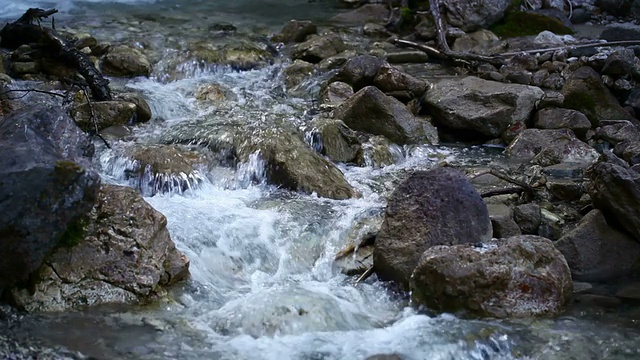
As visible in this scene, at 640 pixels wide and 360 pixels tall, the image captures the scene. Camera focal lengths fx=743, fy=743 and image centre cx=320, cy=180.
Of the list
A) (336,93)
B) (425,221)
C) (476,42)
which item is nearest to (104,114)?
(336,93)

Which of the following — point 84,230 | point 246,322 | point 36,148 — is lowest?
point 246,322

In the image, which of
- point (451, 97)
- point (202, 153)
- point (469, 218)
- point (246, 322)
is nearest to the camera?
point (246, 322)

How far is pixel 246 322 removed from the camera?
5.03 m

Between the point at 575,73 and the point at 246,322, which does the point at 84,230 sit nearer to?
the point at 246,322

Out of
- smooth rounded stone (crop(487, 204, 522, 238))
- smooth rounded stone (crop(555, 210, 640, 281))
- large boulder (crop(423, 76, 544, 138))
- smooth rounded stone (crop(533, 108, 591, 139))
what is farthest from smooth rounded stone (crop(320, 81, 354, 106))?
smooth rounded stone (crop(555, 210, 640, 281))

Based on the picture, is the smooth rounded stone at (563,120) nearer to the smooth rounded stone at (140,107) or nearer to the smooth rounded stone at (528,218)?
the smooth rounded stone at (528,218)

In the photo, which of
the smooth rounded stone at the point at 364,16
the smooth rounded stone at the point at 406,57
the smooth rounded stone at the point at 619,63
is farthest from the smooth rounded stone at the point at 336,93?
the smooth rounded stone at the point at 364,16

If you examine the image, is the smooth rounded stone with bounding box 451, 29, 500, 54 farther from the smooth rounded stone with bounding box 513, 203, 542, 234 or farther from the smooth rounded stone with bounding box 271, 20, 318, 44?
the smooth rounded stone with bounding box 513, 203, 542, 234

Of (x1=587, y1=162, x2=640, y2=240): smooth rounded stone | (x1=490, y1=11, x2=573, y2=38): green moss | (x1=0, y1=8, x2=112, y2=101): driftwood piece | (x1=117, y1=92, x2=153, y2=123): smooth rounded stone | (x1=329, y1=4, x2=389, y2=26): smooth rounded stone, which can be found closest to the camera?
(x1=587, y1=162, x2=640, y2=240): smooth rounded stone

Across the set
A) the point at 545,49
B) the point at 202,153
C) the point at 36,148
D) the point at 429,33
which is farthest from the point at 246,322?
the point at 429,33

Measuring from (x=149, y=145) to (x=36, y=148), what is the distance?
2.92 meters

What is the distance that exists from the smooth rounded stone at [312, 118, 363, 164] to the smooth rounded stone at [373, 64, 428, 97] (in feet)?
5.20

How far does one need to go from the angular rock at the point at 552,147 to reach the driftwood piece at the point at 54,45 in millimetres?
4997

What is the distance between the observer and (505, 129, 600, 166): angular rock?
8477 millimetres
